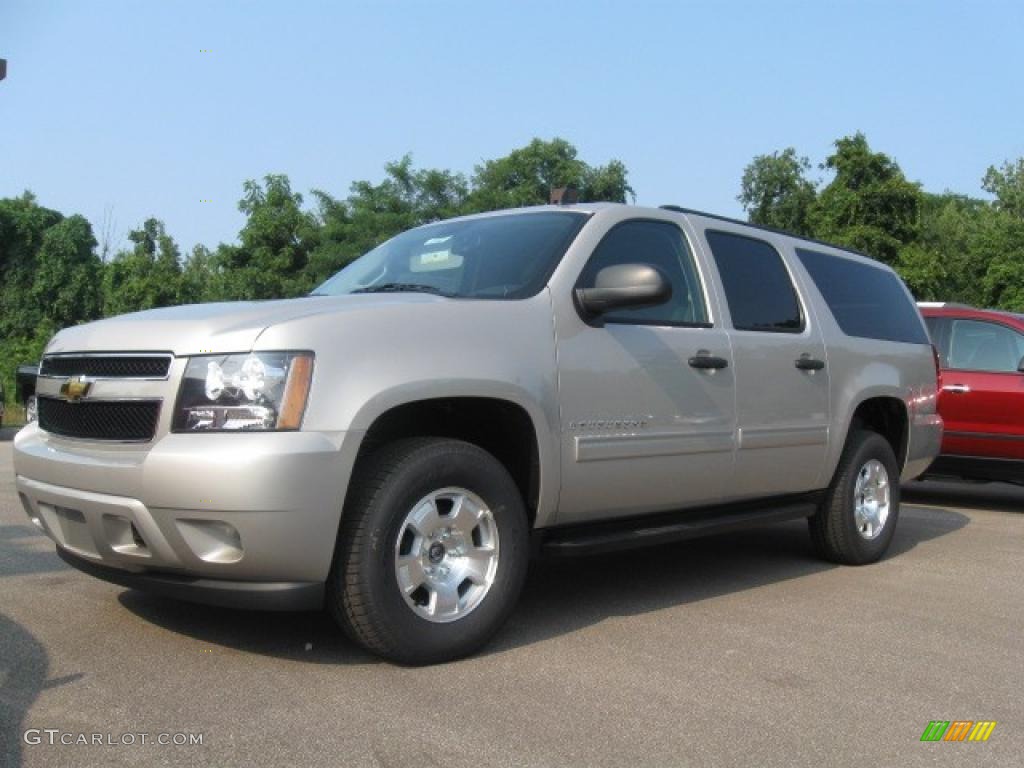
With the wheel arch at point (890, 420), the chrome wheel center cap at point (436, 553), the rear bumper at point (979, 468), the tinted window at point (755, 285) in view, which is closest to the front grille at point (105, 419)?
Answer: the chrome wheel center cap at point (436, 553)

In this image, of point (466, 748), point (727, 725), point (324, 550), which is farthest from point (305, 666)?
point (727, 725)

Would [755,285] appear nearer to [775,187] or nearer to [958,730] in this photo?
[958,730]

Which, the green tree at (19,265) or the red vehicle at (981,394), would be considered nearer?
the red vehicle at (981,394)

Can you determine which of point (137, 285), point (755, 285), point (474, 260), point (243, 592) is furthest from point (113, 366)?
point (137, 285)

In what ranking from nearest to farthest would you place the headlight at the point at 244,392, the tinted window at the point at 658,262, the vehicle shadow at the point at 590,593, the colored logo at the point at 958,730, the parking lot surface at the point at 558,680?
the parking lot surface at the point at 558,680, the colored logo at the point at 958,730, the headlight at the point at 244,392, the vehicle shadow at the point at 590,593, the tinted window at the point at 658,262

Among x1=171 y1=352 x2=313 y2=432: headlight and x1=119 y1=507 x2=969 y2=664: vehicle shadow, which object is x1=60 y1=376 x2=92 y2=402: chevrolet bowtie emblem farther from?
x1=119 y1=507 x2=969 y2=664: vehicle shadow

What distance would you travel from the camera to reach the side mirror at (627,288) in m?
4.14

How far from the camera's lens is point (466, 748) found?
3006 mm

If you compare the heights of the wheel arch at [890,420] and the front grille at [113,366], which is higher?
the front grille at [113,366]

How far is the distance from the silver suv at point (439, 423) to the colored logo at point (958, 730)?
4.86 ft

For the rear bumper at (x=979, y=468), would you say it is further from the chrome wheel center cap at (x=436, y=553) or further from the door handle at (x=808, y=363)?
the chrome wheel center cap at (x=436, y=553)

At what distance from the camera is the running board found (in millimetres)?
4328

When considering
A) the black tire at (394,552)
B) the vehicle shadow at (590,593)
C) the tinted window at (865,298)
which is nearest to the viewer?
the black tire at (394,552)

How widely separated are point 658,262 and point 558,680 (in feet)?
7.02
